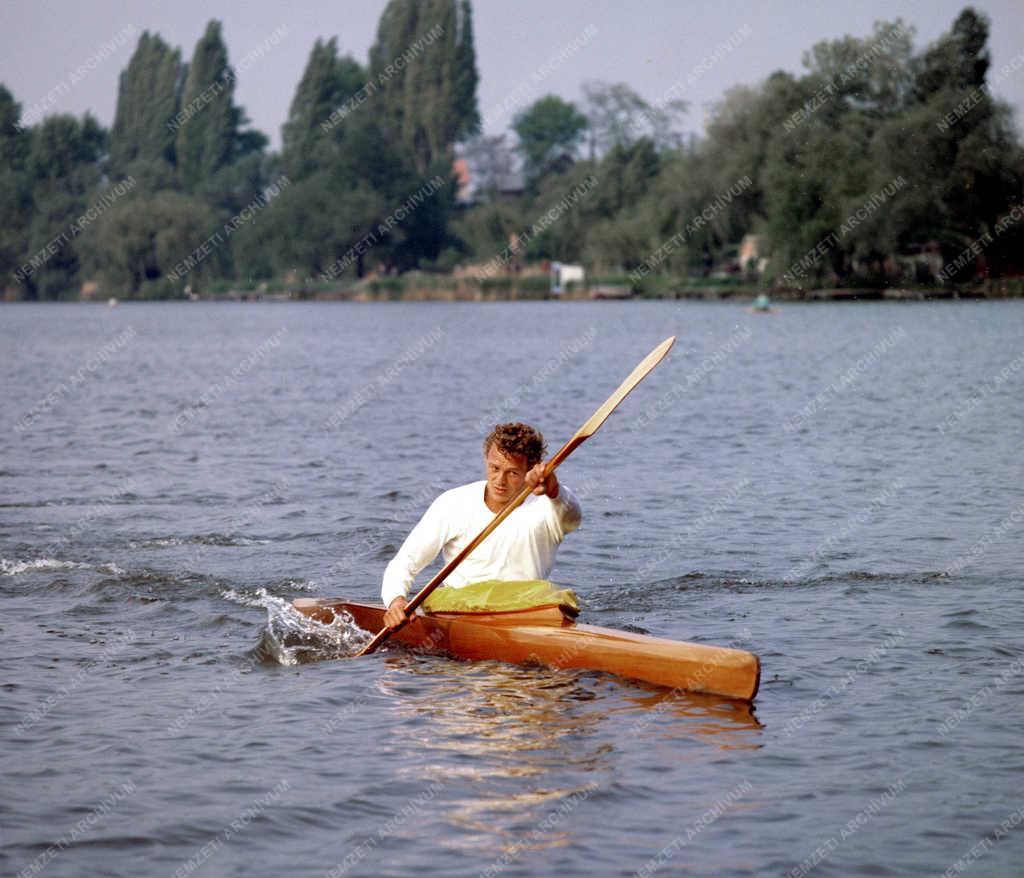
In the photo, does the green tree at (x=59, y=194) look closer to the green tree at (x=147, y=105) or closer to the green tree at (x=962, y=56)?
the green tree at (x=147, y=105)

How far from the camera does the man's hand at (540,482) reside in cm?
758

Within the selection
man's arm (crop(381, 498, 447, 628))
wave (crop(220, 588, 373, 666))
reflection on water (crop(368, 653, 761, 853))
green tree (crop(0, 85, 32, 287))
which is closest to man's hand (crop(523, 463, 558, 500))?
man's arm (crop(381, 498, 447, 628))

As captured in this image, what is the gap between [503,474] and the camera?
26.3 ft

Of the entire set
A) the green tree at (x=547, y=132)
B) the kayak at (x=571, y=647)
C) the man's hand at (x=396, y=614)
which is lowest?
the kayak at (x=571, y=647)

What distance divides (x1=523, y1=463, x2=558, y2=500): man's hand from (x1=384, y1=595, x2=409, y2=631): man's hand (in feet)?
3.62

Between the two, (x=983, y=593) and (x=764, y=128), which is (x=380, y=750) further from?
(x=764, y=128)

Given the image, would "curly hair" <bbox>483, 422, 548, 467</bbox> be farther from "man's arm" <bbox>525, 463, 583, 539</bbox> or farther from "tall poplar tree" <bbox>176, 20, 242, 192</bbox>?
"tall poplar tree" <bbox>176, 20, 242, 192</bbox>

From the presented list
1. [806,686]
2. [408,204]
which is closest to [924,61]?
[408,204]

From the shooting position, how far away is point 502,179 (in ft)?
485

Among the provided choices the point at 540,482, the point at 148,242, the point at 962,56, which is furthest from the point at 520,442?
the point at 148,242

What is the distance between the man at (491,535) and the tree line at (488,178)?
63.4m

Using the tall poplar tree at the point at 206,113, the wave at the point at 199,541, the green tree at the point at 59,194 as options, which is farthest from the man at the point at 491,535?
the tall poplar tree at the point at 206,113

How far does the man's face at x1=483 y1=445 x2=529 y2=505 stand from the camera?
7.95 m

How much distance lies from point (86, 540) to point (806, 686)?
23.9ft
